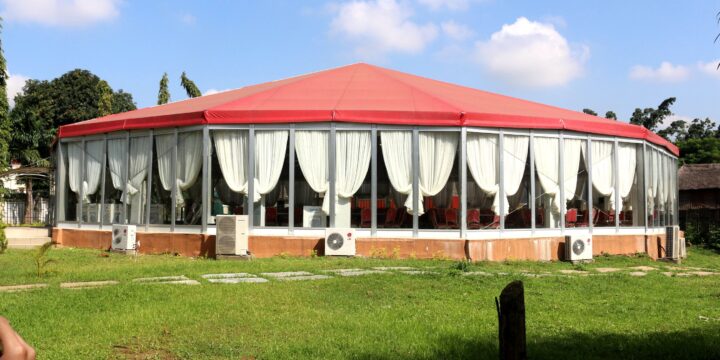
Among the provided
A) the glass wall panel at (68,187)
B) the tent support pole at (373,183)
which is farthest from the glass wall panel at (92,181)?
the tent support pole at (373,183)

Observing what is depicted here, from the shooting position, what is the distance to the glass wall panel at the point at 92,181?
16344 millimetres

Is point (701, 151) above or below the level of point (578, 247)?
above

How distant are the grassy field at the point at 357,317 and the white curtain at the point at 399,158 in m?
3.49

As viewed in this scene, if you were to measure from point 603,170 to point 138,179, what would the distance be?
10.8 m

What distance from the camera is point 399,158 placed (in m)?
13.9

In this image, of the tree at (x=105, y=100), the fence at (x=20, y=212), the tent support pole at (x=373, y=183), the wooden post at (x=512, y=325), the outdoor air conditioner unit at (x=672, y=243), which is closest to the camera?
the wooden post at (x=512, y=325)

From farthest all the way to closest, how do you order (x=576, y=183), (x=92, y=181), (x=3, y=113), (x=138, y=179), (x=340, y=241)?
(x=3, y=113) → (x=92, y=181) → (x=138, y=179) → (x=576, y=183) → (x=340, y=241)

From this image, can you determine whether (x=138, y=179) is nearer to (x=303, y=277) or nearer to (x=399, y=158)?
(x=399, y=158)

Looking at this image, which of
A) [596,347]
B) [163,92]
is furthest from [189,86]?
[596,347]

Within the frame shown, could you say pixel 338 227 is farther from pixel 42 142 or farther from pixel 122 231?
pixel 42 142

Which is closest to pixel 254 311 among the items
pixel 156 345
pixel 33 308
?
pixel 156 345

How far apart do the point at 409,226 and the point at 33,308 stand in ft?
26.2

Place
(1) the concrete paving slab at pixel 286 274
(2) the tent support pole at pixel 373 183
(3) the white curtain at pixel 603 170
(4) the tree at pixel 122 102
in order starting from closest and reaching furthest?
(1) the concrete paving slab at pixel 286 274 → (2) the tent support pole at pixel 373 183 → (3) the white curtain at pixel 603 170 → (4) the tree at pixel 122 102

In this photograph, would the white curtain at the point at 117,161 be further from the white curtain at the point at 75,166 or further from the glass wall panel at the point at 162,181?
the white curtain at the point at 75,166
